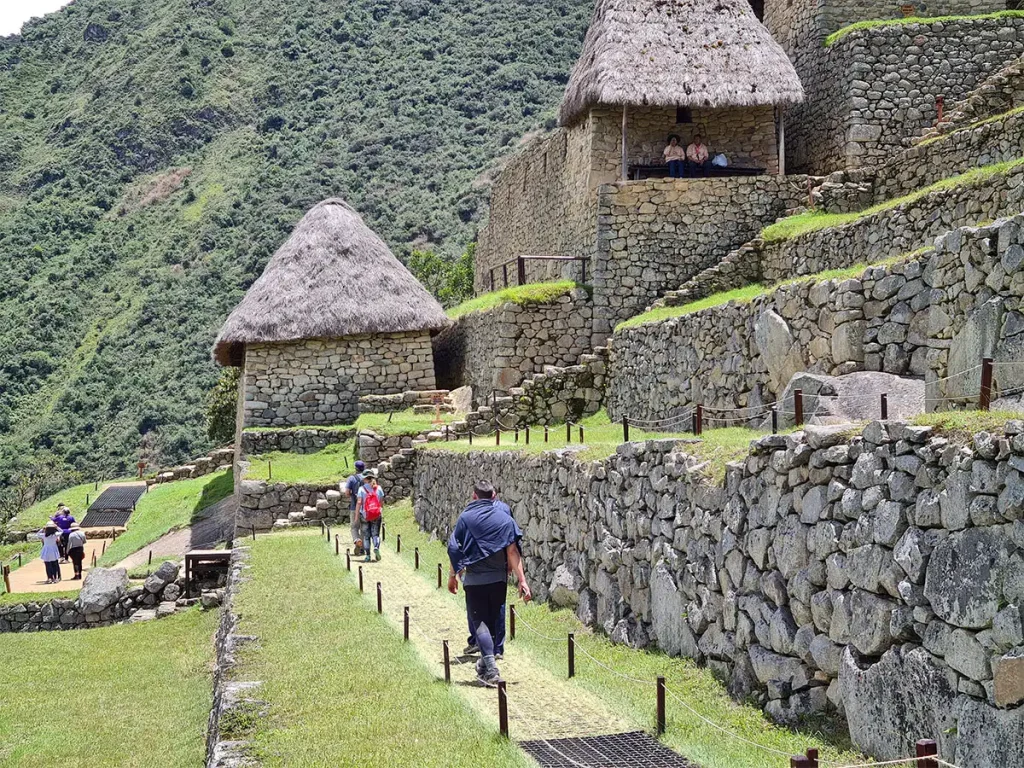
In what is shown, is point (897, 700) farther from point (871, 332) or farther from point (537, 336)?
point (537, 336)

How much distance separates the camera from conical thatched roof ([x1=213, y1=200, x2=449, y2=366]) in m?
23.6

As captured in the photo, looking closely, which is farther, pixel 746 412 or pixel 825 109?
pixel 825 109

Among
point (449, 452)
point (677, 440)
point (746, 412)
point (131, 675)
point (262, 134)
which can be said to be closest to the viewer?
point (677, 440)

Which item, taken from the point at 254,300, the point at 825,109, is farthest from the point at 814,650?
the point at 254,300

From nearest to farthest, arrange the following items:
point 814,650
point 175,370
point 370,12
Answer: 1. point 814,650
2. point 175,370
3. point 370,12

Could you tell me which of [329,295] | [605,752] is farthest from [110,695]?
[329,295]

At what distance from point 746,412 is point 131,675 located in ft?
24.5

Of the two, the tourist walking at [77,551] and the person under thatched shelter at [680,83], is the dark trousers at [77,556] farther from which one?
the person under thatched shelter at [680,83]

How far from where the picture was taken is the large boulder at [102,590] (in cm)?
1828

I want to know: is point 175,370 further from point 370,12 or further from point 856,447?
point 856,447

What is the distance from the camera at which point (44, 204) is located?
68688 millimetres

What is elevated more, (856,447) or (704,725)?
(856,447)

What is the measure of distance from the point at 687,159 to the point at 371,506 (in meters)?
9.26

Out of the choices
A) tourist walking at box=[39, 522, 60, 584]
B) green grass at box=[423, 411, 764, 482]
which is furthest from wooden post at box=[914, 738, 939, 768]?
tourist walking at box=[39, 522, 60, 584]
